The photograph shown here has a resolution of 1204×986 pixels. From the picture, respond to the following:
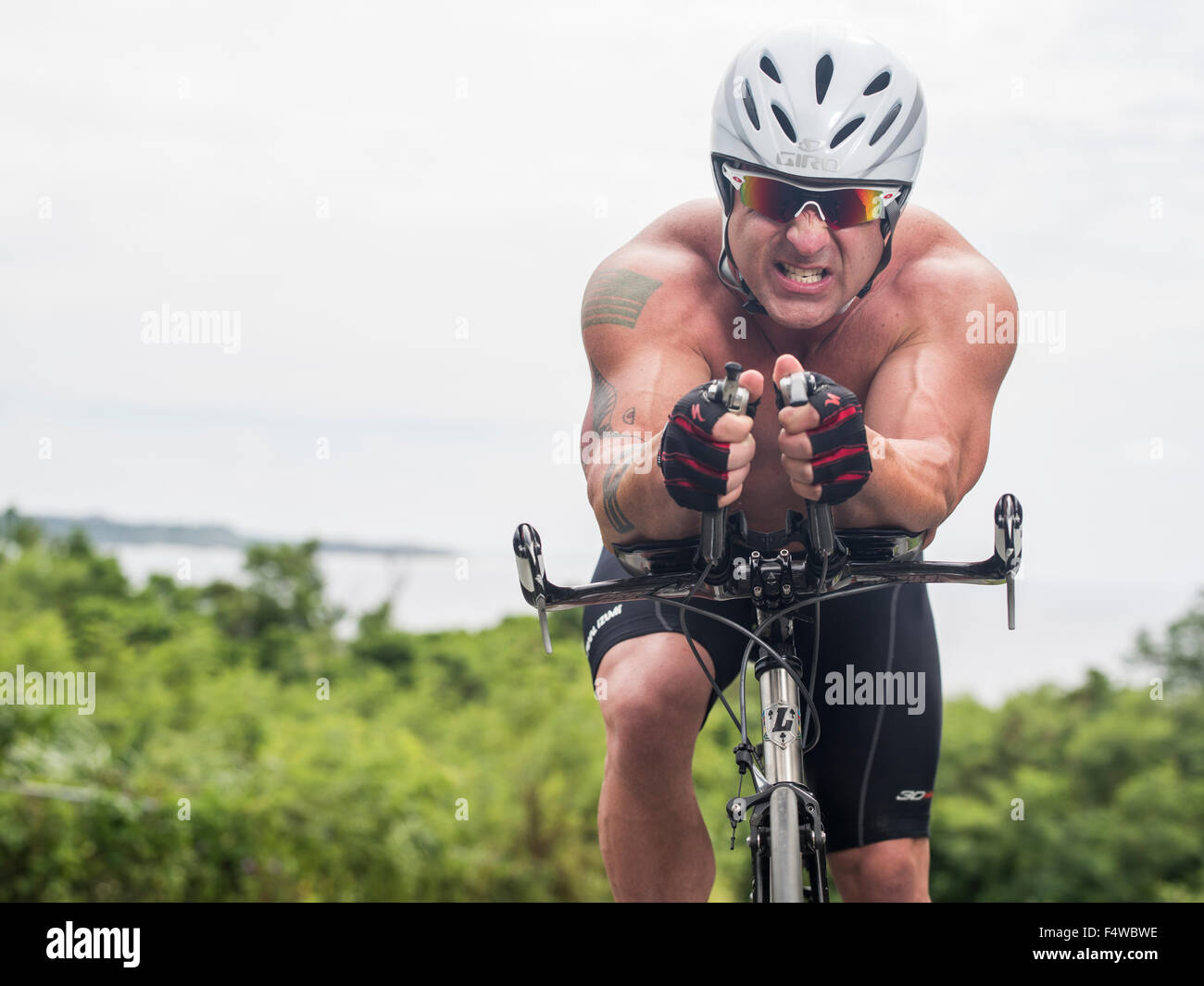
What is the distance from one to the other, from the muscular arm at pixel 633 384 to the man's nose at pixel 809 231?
355 mm

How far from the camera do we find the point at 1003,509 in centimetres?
216

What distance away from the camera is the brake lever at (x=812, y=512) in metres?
1.89

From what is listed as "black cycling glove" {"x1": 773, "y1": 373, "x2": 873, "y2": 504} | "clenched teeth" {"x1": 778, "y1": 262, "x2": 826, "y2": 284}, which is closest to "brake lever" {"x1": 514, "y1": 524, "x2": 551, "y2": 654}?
"black cycling glove" {"x1": 773, "y1": 373, "x2": 873, "y2": 504}

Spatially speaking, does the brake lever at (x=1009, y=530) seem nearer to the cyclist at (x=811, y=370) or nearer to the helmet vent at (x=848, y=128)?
the cyclist at (x=811, y=370)

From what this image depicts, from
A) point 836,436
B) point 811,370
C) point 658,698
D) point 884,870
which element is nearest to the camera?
point 836,436

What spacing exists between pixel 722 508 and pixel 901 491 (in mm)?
423

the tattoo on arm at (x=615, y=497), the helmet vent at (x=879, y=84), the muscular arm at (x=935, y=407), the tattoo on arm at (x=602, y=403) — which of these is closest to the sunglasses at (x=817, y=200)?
the helmet vent at (x=879, y=84)

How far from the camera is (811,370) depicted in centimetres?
289

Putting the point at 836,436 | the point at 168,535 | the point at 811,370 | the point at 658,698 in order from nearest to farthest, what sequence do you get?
1. the point at 836,436
2. the point at 658,698
3. the point at 811,370
4. the point at 168,535

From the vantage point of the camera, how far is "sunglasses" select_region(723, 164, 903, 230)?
2.56 m

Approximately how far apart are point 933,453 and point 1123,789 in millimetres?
10067

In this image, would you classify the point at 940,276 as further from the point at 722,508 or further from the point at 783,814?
the point at 783,814

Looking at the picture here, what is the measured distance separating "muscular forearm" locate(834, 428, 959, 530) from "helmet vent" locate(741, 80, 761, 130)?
2.49 ft

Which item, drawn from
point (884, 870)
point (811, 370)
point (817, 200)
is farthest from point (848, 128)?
point (884, 870)
